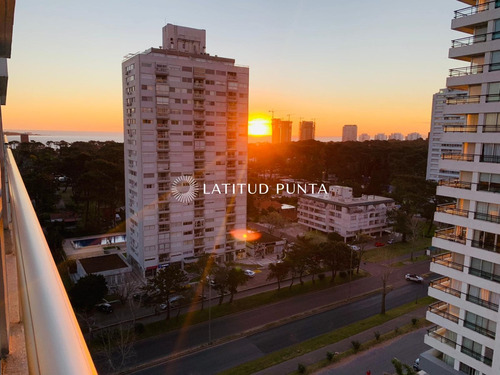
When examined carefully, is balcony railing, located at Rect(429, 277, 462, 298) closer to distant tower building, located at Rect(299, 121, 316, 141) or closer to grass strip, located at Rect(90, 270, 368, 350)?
grass strip, located at Rect(90, 270, 368, 350)

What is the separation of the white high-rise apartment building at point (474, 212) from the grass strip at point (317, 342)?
5651mm

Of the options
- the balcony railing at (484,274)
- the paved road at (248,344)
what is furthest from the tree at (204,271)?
the balcony railing at (484,274)

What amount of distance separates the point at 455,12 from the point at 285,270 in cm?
1342

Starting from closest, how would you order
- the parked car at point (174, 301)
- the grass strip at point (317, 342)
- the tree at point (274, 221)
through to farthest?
the grass strip at point (317, 342) → the parked car at point (174, 301) → the tree at point (274, 221)

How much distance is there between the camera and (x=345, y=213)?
28.3 meters

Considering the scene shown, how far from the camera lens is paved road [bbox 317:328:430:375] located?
12430 mm

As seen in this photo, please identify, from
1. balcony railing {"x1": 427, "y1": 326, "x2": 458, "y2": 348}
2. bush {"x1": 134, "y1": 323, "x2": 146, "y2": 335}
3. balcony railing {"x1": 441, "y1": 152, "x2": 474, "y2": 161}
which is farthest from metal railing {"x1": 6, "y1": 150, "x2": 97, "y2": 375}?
bush {"x1": 134, "y1": 323, "x2": 146, "y2": 335}

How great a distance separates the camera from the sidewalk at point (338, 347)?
12453 mm

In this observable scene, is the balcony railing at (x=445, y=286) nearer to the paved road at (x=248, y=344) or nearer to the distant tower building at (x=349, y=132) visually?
the paved road at (x=248, y=344)

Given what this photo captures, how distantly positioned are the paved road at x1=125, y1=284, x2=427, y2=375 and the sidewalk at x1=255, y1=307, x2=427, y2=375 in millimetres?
1062

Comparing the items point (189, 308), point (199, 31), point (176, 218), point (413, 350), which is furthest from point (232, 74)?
point (413, 350)

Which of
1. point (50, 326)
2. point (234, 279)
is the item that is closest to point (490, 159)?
point (50, 326)

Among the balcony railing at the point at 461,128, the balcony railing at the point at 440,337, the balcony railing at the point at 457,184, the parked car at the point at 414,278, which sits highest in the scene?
the balcony railing at the point at 461,128

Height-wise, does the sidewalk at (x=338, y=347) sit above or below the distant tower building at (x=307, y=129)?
below
